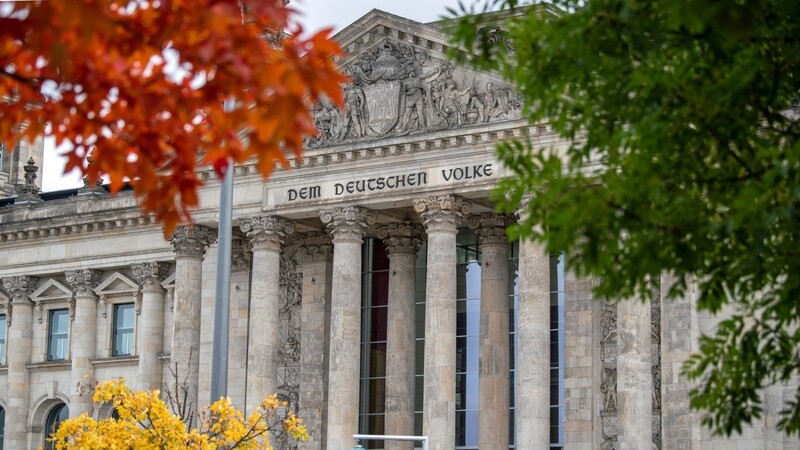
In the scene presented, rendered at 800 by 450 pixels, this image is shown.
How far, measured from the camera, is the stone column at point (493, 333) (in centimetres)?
4566

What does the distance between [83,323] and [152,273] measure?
4.21 metres

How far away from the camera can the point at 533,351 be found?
1647 inches

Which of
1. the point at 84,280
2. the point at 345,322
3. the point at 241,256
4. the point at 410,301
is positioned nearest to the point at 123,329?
the point at 84,280

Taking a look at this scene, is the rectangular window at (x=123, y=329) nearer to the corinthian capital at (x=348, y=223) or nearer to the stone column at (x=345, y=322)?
the stone column at (x=345, y=322)

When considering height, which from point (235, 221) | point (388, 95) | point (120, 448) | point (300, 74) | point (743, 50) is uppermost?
point (388, 95)

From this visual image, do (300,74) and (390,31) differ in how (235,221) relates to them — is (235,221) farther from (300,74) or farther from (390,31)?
(300,74)

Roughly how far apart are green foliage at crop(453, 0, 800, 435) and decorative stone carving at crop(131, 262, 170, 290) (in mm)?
40159

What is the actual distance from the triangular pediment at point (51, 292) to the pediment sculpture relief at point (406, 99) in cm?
1530

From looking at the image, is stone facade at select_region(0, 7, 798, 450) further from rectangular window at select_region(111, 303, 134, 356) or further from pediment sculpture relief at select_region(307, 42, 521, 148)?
rectangular window at select_region(111, 303, 134, 356)

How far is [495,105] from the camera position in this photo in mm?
43438

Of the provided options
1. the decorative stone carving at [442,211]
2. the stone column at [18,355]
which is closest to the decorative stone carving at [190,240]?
the decorative stone carving at [442,211]

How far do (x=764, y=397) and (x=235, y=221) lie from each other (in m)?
17.8

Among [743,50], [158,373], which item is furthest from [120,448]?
[158,373]

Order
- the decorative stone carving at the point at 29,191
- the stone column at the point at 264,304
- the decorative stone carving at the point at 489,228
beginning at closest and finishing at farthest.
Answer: the stone column at the point at 264,304 → the decorative stone carving at the point at 489,228 → the decorative stone carving at the point at 29,191
